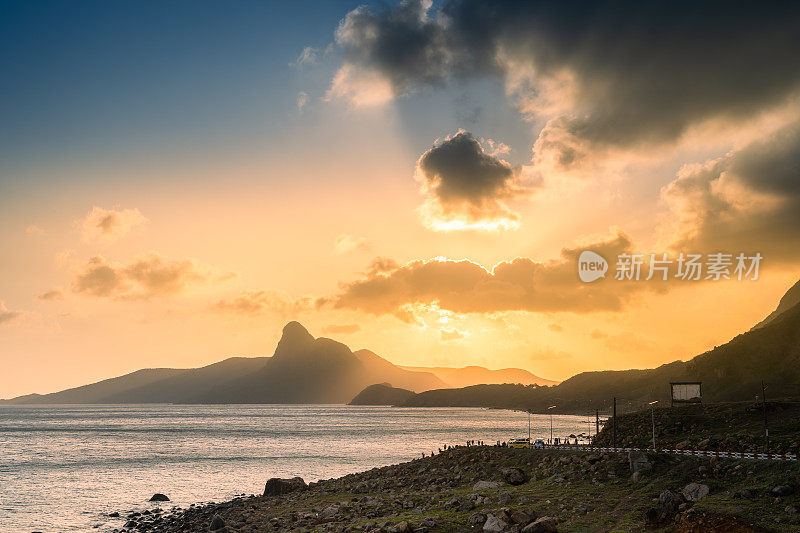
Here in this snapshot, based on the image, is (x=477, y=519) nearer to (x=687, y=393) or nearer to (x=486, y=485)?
(x=486, y=485)

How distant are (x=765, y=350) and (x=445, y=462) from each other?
149054 millimetres

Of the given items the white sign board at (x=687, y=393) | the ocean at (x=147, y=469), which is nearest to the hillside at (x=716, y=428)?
the white sign board at (x=687, y=393)

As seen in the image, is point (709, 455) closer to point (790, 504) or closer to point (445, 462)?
point (790, 504)

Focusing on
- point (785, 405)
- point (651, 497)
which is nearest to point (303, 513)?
point (651, 497)

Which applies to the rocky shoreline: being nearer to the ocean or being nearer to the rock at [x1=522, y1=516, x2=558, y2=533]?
the rock at [x1=522, y1=516, x2=558, y2=533]

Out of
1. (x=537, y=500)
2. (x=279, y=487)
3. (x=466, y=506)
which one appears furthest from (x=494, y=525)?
(x=279, y=487)

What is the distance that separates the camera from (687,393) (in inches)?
3164

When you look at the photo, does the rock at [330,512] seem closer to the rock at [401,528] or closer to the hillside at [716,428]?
the rock at [401,528]

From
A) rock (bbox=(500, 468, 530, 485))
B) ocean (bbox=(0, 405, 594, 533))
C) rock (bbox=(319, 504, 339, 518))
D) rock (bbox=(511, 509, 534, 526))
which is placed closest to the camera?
rock (bbox=(511, 509, 534, 526))

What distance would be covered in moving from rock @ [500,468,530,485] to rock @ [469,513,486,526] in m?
14.4

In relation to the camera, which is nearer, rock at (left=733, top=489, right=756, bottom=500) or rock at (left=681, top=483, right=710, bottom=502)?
rock at (left=733, top=489, right=756, bottom=500)

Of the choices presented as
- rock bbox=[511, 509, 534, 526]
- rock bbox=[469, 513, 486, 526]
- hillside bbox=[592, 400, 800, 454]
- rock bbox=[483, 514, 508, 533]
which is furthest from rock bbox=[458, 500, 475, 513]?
hillside bbox=[592, 400, 800, 454]

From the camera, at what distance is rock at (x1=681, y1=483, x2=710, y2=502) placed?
1455 inches

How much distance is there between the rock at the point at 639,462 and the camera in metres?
44.8
